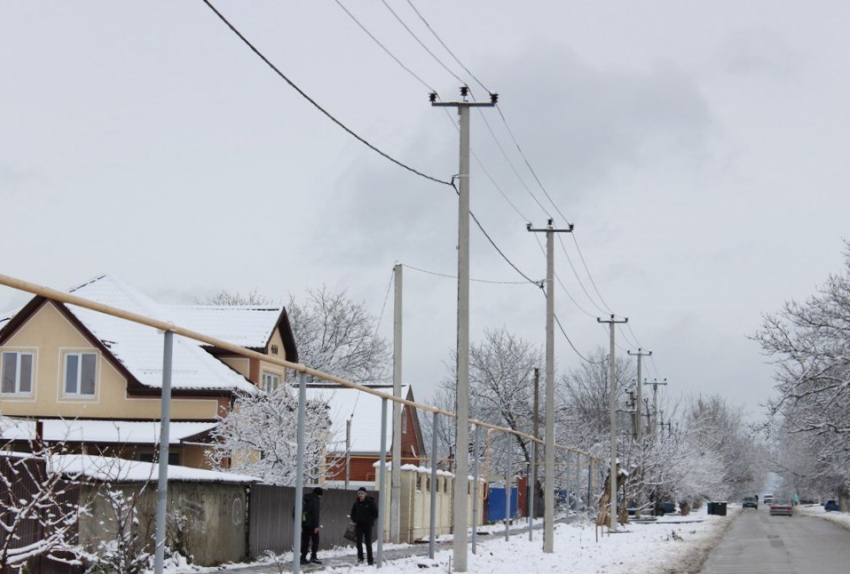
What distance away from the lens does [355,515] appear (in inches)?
969

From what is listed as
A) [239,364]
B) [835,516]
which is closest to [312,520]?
[239,364]

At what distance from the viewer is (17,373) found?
37562mm

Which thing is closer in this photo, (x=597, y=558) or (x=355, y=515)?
(x=355, y=515)

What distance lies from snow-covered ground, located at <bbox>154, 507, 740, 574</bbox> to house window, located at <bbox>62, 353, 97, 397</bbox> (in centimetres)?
1200

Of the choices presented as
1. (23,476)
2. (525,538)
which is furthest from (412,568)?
(525,538)

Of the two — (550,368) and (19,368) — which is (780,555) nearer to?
(550,368)

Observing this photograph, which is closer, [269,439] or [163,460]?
[163,460]

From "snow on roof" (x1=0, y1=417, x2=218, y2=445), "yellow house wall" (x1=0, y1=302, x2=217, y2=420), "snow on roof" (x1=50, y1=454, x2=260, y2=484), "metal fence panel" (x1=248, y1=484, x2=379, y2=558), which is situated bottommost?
"metal fence panel" (x1=248, y1=484, x2=379, y2=558)

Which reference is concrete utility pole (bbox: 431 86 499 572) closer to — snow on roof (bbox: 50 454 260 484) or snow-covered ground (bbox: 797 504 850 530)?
snow on roof (bbox: 50 454 260 484)

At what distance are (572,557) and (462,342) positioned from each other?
940 cm

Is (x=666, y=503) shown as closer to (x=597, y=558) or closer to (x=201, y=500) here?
(x=597, y=558)

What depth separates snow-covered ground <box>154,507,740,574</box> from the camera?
24.5 meters

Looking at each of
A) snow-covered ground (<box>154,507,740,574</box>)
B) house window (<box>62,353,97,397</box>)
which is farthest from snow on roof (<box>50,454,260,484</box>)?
house window (<box>62,353,97,397</box>)

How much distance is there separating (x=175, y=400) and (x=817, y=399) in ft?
71.9
